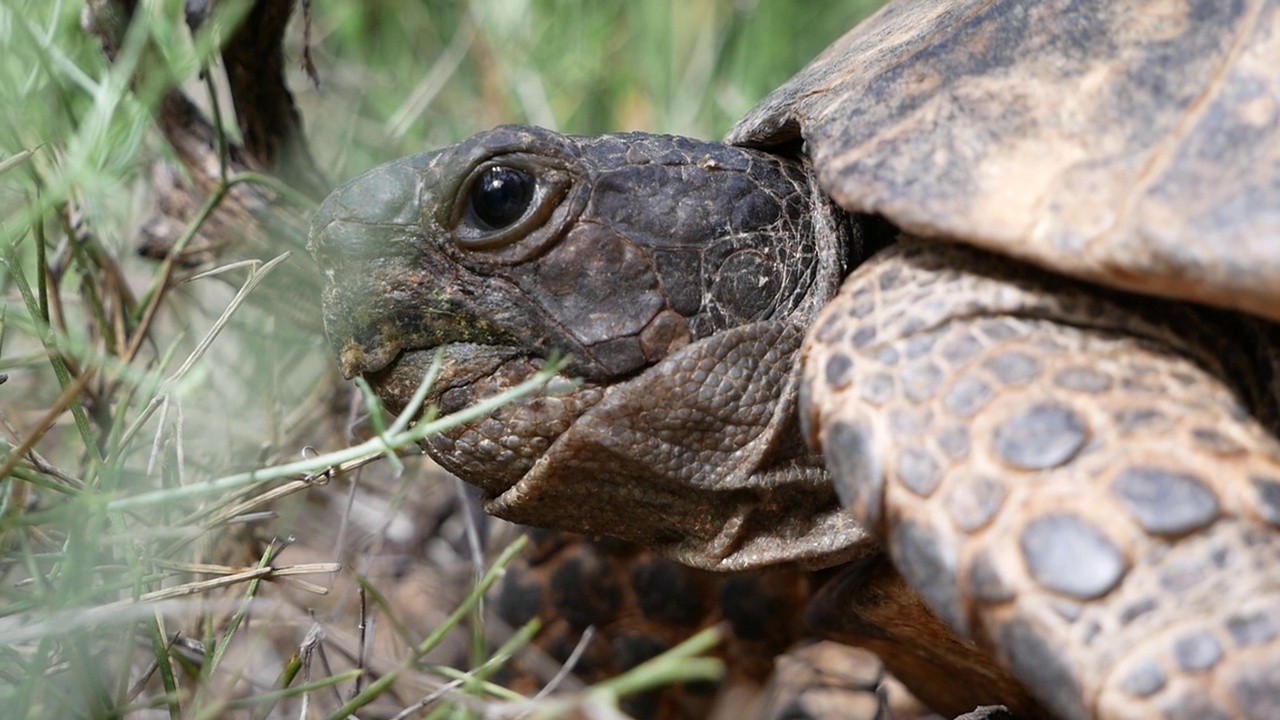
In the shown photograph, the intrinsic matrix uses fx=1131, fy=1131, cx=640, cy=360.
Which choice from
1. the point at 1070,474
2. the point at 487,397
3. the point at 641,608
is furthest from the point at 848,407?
Result: the point at 641,608

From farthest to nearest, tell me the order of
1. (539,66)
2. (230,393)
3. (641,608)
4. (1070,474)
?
(539,66) < (230,393) < (641,608) < (1070,474)

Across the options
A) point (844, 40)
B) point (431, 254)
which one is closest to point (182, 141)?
point (431, 254)

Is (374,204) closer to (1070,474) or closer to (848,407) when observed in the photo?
(848,407)

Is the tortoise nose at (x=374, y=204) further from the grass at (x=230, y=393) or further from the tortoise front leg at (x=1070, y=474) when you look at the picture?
the tortoise front leg at (x=1070, y=474)

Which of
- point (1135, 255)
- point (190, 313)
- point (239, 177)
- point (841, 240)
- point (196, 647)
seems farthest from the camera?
point (190, 313)

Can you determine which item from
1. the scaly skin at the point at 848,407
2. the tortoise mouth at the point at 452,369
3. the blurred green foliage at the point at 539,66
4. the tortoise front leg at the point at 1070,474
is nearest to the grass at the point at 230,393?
the blurred green foliage at the point at 539,66

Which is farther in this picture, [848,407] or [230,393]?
[230,393]

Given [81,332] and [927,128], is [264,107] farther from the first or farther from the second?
[927,128]

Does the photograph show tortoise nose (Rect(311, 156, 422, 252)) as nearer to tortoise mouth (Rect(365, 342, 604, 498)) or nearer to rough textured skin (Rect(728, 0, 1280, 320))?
tortoise mouth (Rect(365, 342, 604, 498))
